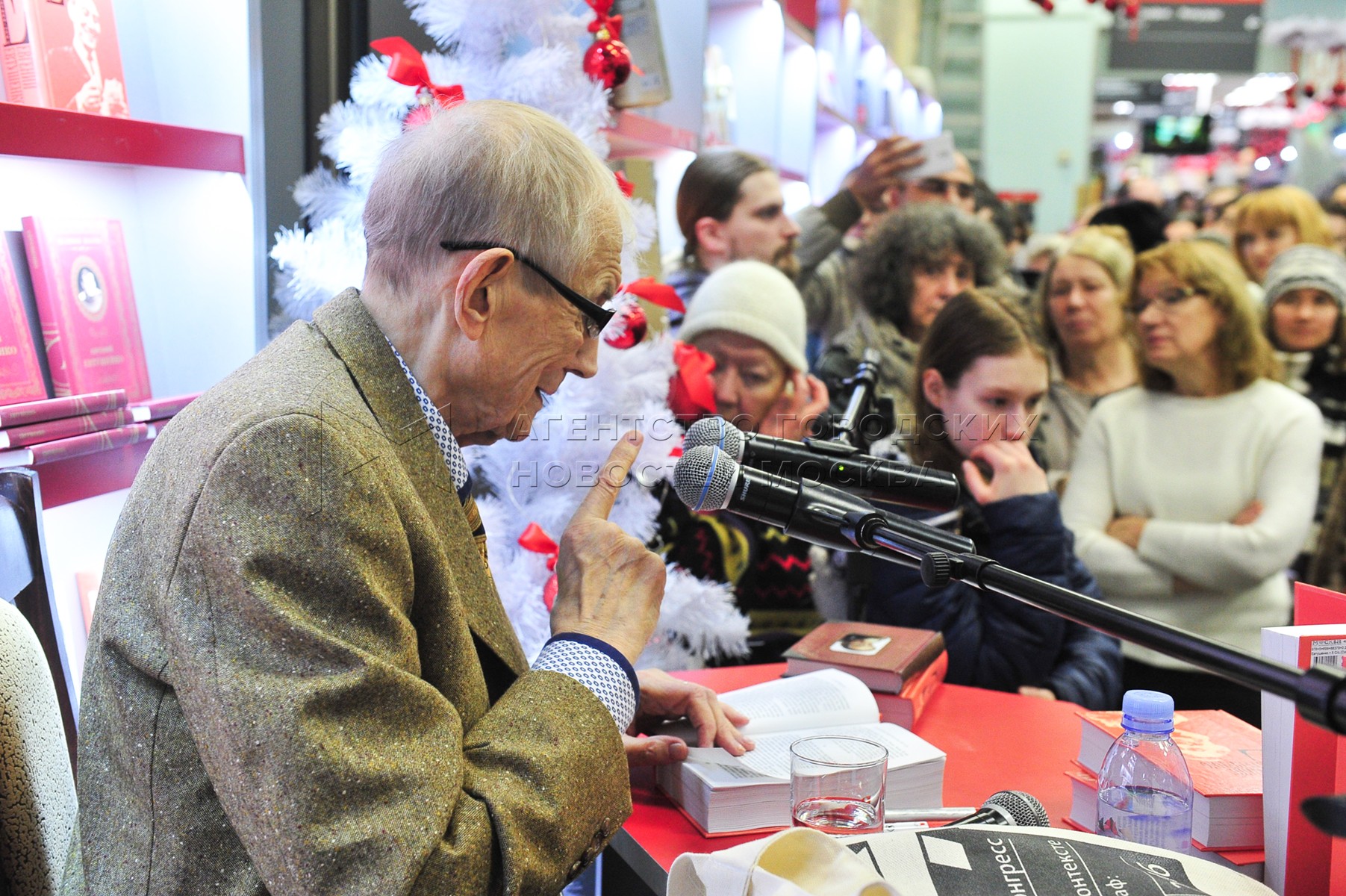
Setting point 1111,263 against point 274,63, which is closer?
point 274,63

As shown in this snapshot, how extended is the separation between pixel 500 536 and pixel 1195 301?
1.97 metres

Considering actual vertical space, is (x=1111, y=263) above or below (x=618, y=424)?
above

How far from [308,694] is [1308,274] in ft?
13.6

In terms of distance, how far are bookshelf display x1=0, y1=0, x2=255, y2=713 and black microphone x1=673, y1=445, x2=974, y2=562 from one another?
3.64ft

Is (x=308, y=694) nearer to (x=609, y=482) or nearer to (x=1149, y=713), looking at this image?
(x=609, y=482)

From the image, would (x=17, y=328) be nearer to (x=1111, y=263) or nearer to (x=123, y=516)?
(x=123, y=516)

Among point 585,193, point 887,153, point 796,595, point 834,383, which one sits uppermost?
point 887,153

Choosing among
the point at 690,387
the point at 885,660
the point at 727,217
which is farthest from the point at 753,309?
the point at 885,660

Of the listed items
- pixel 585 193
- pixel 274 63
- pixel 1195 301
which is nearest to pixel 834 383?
pixel 1195 301

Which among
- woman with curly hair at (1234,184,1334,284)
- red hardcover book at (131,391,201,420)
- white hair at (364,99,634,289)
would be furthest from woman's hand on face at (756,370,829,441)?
woman with curly hair at (1234,184,1334,284)

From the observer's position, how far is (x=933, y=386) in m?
2.49

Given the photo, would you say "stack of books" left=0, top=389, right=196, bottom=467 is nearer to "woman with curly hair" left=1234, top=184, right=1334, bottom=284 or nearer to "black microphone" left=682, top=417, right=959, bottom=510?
"black microphone" left=682, top=417, right=959, bottom=510

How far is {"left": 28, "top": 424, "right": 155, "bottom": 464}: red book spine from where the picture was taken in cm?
146

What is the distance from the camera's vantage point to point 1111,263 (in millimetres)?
3281
